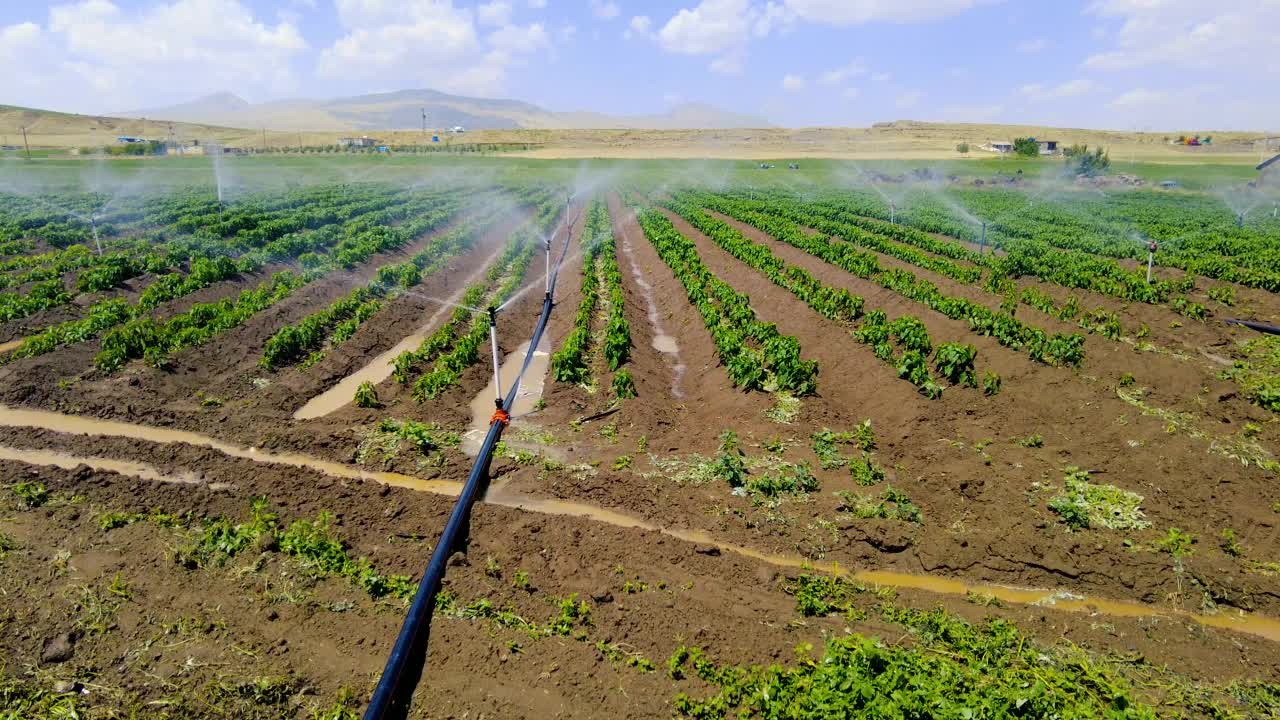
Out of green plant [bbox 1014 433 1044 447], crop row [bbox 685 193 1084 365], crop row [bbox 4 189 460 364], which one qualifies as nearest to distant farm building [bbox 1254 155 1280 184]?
crop row [bbox 685 193 1084 365]

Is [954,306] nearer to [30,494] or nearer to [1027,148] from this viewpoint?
[30,494]

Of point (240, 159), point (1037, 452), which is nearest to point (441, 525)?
point (1037, 452)

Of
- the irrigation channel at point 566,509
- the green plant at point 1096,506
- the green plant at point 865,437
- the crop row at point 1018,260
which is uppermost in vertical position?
the crop row at point 1018,260

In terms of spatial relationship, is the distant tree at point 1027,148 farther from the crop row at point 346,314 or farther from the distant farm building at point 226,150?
the distant farm building at point 226,150

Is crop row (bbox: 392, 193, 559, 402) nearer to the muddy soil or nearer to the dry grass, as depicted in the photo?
the muddy soil

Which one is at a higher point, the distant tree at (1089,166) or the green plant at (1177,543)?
the distant tree at (1089,166)

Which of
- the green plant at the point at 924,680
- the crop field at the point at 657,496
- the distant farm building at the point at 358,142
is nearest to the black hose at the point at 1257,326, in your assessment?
the crop field at the point at 657,496

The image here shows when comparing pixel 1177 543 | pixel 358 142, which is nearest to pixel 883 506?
pixel 1177 543
